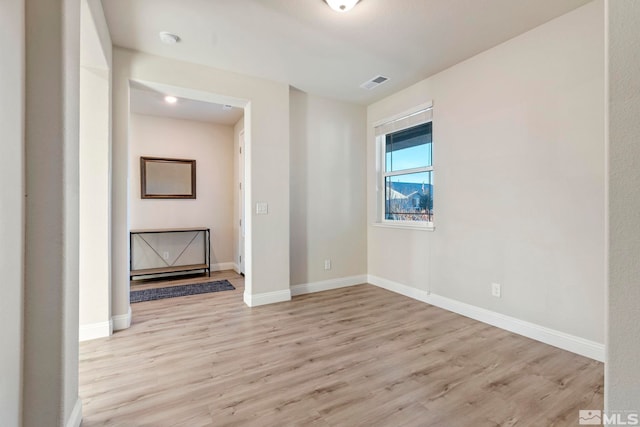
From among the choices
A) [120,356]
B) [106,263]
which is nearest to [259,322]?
[120,356]

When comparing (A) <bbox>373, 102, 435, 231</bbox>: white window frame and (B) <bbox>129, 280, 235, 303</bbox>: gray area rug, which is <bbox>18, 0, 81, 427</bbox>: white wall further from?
(A) <bbox>373, 102, 435, 231</bbox>: white window frame

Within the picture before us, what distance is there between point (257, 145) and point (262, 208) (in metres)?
0.73

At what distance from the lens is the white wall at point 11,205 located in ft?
3.39

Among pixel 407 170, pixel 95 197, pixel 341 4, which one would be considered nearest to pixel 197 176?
pixel 95 197

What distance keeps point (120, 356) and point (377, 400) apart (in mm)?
1944

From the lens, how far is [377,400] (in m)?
1.74

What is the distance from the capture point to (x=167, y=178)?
502 centimetres

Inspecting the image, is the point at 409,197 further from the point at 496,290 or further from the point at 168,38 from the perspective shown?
the point at 168,38

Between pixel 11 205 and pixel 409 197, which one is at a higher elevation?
pixel 409 197

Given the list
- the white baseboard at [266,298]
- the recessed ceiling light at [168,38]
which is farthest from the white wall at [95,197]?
the white baseboard at [266,298]

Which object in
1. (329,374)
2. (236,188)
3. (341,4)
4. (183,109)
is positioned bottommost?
(329,374)

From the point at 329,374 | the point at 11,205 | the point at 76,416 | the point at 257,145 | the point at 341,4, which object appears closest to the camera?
the point at 11,205

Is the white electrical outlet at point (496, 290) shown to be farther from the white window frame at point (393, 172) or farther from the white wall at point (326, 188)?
the white wall at point (326, 188)
